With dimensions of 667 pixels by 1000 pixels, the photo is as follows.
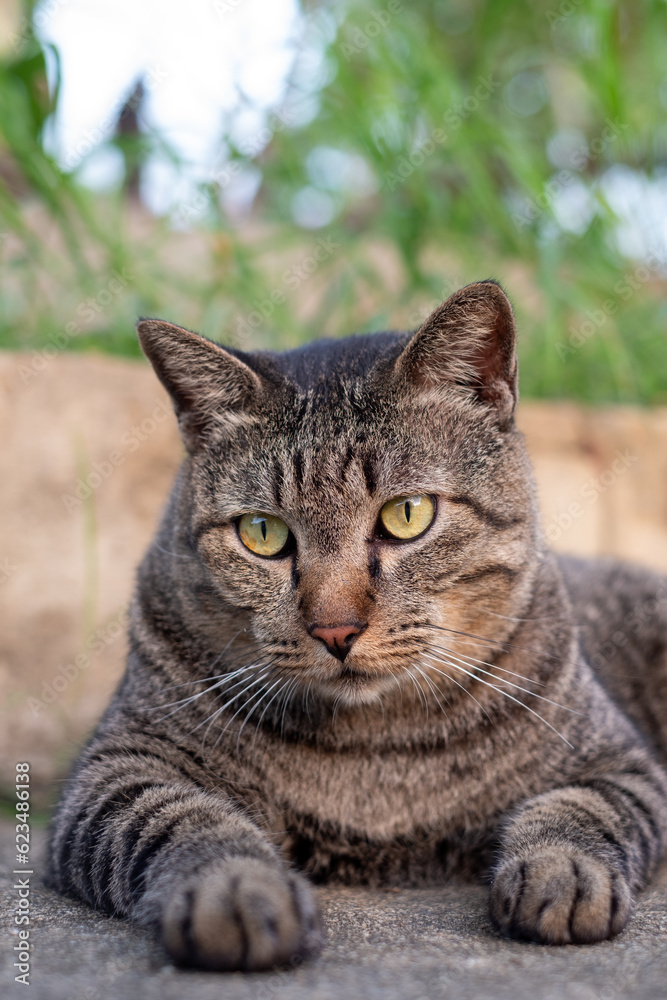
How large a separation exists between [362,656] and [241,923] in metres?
0.53

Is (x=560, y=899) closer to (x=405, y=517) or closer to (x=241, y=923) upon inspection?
(x=241, y=923)

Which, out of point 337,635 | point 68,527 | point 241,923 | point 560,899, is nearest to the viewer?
point 241,923

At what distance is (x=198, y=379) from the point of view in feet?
6.54

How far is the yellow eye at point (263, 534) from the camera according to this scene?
181 centimetres

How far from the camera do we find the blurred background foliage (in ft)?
12.0

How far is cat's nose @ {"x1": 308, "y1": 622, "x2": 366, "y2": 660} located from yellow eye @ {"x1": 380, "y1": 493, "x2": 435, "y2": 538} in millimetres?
241

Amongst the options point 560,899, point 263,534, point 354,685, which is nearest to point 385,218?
point 263,534

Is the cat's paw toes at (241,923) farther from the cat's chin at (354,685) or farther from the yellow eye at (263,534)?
the yellow eye at (263,534)

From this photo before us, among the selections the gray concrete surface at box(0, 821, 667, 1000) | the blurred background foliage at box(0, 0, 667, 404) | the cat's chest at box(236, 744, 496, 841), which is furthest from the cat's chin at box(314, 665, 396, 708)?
the blurred background foliage at box(0, 0, 667, 404)

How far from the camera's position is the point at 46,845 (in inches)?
75.7

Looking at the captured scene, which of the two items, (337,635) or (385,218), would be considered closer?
(337,635)

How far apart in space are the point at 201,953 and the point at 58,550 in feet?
6.91

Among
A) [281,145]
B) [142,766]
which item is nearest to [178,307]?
[281,145]

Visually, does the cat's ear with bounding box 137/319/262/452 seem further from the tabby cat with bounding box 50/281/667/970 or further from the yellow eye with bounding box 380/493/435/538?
the yellow eye with bounding box 380/493/435/538
